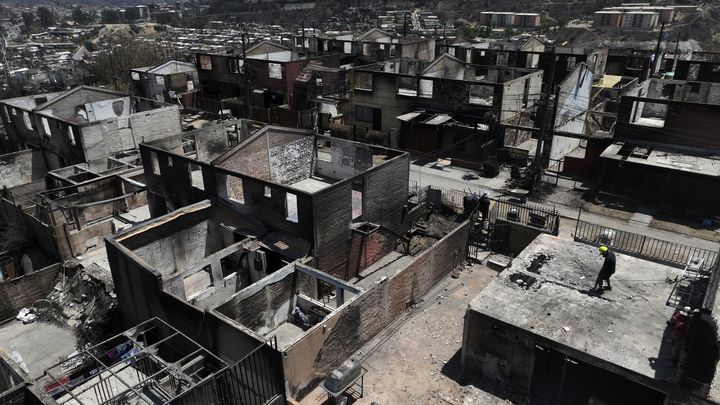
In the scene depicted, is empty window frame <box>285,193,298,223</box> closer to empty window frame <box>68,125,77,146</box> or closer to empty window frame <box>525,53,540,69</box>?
empty window frame <box>68,125,77,146</box>

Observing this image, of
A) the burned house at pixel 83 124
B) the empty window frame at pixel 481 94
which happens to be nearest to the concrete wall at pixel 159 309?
the burned house at pixel 83 124

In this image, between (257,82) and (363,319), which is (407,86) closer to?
(257,82)

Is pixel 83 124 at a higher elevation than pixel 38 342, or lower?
higher

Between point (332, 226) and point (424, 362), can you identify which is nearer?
point (424, 362)

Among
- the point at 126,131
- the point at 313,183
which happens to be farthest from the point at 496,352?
the point at 126,131

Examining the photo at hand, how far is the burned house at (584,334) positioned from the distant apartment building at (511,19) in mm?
131204

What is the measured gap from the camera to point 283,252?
803 inches

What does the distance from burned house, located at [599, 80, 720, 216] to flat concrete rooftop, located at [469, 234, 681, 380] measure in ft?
38.9

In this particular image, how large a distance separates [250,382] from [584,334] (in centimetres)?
1034

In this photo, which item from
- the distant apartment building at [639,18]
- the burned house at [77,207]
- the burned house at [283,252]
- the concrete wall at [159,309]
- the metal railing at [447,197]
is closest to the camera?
the concrete wall at [159,309]

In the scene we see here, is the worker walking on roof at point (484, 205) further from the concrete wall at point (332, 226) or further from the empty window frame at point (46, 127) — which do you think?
the empty window frame at point (46, 127)

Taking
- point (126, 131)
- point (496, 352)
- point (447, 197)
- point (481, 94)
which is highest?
point (481, 94)

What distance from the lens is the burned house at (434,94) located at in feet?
119

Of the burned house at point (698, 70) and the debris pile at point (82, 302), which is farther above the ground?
the burned house at point (698, 70)
